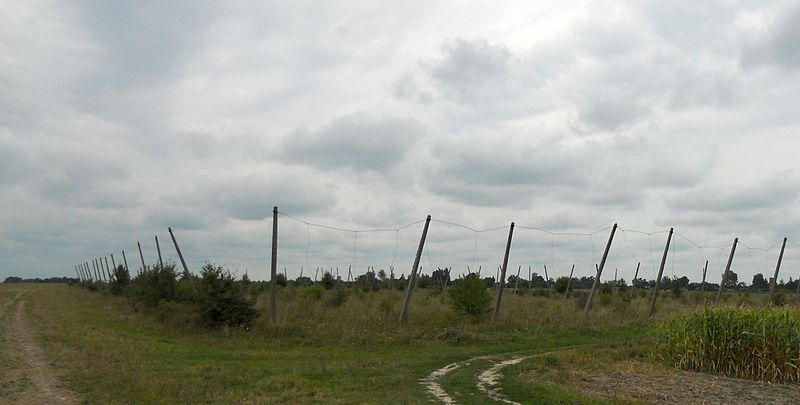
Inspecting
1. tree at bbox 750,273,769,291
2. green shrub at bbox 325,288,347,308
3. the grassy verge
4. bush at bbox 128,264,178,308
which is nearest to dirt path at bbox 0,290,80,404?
the grassy verge

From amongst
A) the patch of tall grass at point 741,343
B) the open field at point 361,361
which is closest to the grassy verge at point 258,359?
the open field at point 361,361

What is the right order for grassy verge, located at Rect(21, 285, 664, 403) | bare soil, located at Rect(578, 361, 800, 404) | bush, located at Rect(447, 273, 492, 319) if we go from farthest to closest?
bush, located at Rect(447, 273, 492, 319)
bare soil, located at Rect(578, 361, 800, 404)
grassy verge, located at Rect(21, 285, 664, 403)

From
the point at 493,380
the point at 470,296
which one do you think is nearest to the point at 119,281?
the point at 470,296

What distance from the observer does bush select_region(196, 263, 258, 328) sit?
25141 mm

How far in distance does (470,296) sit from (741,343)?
1262 centimetres

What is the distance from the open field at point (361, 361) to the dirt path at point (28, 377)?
0.10 m

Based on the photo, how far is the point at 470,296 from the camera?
2847cm

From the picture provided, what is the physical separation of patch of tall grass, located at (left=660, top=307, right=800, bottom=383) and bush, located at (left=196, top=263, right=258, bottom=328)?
48.7 feet

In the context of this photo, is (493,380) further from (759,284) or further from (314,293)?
(759,284)

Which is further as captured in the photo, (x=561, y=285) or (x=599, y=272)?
(x=561, y=285)

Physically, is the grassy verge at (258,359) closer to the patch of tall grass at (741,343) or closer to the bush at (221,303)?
the bush at (221,303)

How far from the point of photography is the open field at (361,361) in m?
12.8

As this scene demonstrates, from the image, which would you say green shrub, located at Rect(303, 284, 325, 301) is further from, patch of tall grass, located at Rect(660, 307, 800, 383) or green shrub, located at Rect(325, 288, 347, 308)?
patch of tall grass, located at Rect(660, 307, 800, 383)

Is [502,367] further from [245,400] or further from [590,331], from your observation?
[590,331]
